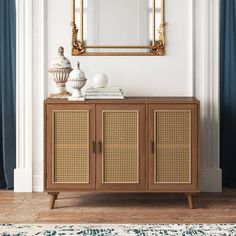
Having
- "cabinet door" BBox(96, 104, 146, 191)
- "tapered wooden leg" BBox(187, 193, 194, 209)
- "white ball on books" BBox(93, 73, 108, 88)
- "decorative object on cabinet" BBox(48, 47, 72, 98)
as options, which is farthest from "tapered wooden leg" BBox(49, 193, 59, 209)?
"tapered wooden leg" BBox(187, 193, 194, 209)

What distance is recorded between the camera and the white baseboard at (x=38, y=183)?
15.0ft

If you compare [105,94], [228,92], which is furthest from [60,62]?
[228,92]

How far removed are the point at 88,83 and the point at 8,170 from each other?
0.97 meters

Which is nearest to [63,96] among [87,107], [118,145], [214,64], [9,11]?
[87,107]

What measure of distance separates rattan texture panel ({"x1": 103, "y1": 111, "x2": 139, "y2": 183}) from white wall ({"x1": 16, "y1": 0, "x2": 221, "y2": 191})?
0.51 m

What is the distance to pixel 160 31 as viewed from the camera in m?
4.48

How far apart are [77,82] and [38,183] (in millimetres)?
968

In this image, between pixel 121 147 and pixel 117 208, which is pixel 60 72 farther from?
pixel 117 208

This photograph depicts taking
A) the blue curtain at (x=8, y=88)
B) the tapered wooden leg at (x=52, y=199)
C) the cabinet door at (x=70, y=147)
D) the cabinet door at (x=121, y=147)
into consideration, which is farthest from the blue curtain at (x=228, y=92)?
the blue curtain at (x=8, y=88)

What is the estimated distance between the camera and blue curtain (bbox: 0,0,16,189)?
4.55 m

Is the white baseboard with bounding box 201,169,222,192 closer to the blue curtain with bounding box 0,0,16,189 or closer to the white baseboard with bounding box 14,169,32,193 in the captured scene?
the white baseboard with bounding box 14,169,32,193

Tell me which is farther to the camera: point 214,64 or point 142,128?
point 214,64

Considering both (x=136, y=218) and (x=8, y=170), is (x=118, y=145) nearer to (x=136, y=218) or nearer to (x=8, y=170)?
(x=136, y=218)

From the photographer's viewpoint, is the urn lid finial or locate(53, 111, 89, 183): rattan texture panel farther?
the urn lid finial
